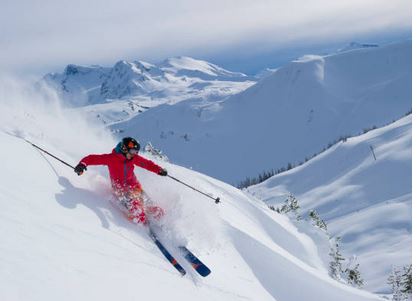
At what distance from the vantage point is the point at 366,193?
100875 mm

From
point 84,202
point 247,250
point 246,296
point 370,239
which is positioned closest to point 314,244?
point 247,250

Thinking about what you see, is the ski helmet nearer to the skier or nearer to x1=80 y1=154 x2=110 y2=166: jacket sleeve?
the skier

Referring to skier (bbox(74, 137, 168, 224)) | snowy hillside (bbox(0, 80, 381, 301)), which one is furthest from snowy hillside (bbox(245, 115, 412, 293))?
skier (bbox(74, 137, 168, 224))

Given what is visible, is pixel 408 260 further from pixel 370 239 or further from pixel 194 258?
pixel 194 258

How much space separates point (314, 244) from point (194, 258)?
20618 mm

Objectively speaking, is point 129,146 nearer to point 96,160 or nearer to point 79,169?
point 96,160

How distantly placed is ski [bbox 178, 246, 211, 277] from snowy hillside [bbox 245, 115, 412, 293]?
30856 millimetres

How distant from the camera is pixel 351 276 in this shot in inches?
1214

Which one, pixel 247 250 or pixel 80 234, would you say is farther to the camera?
pixel 247 250

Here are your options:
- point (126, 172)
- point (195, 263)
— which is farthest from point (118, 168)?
point (195, 263)

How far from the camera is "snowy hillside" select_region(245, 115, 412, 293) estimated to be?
50.5 metres

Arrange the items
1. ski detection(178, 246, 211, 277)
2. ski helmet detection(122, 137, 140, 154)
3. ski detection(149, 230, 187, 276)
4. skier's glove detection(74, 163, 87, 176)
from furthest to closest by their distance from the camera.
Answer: ski helmet detection(122, 137, 140, 154) → skier's glove detection(74, 163, 87, 176) → ski detection(178, 246, 211, 277) → ski detection(149, 230, 187, 276)

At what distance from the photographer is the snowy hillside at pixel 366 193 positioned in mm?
50519

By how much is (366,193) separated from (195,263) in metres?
97.3
